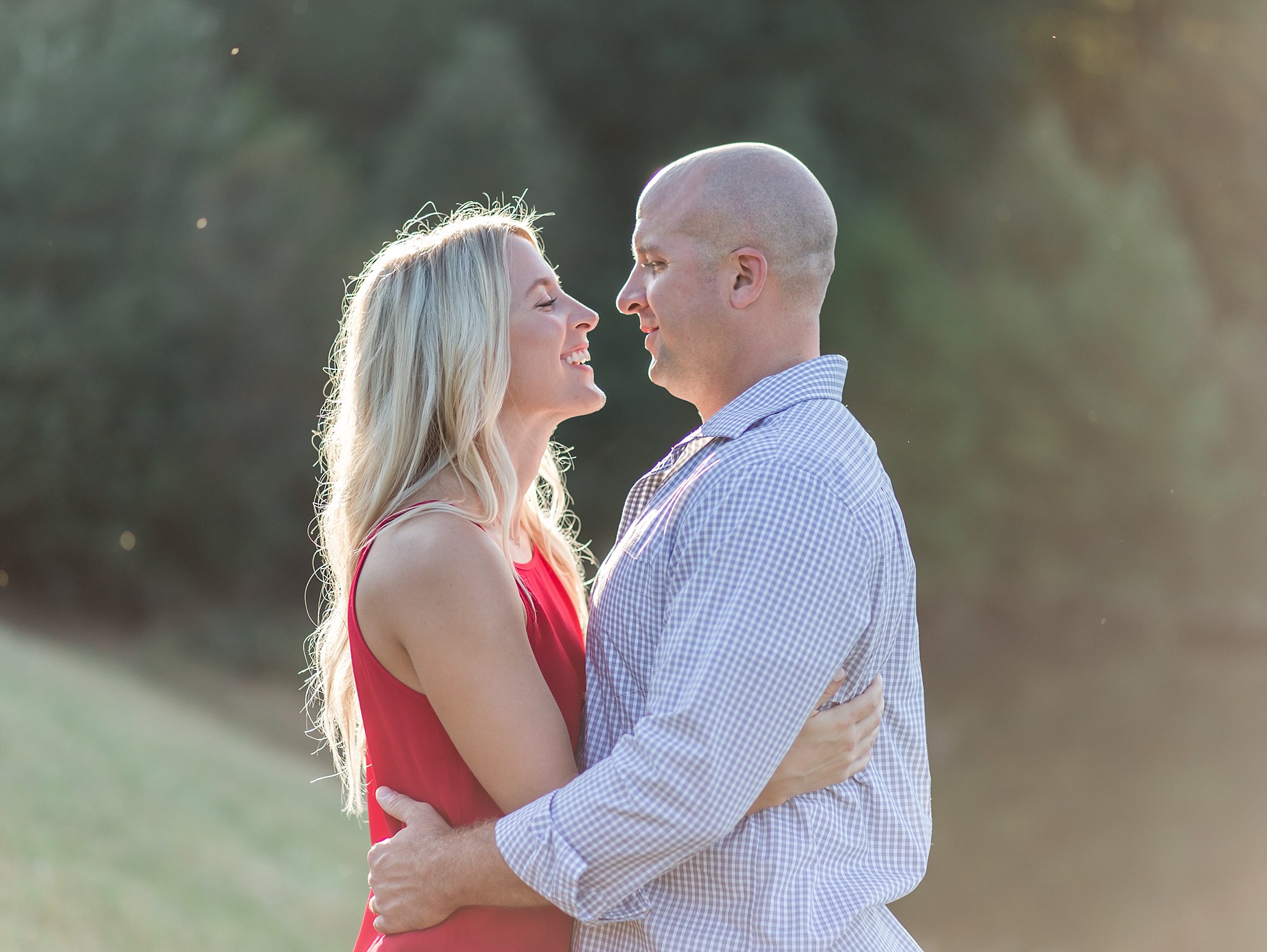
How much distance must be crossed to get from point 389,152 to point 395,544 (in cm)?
1587

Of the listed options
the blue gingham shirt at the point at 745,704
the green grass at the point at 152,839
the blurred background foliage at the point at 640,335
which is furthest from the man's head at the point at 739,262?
the blurred background foliage at the point at 640,335

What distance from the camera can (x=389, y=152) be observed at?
55.6ft

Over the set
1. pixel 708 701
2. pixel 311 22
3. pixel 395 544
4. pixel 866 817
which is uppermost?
pixel 311 22

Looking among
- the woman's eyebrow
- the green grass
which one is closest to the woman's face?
the woman's eyebrow

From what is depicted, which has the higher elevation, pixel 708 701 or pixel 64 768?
pixel 708 701

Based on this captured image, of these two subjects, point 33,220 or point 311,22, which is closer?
point 33,220

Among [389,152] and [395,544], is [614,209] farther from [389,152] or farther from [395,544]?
[395,544]

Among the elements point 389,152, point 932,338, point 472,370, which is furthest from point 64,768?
point 932,338

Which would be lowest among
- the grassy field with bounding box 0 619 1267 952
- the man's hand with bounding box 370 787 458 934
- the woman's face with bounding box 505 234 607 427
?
the grassy field with bounding box 0 619 1267 952

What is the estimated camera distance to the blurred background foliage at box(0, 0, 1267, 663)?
621 inches

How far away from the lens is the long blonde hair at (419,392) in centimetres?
219

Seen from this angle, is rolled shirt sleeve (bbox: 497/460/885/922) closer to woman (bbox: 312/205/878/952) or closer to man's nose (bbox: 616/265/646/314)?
woman (bbox: 312/205/878/952)

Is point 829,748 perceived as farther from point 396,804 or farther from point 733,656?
point 396,804

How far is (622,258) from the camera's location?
16859 mm
